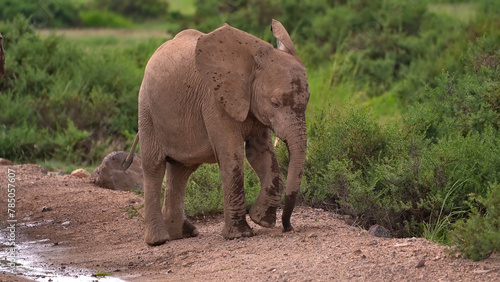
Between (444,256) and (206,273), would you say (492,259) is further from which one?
(206,273)

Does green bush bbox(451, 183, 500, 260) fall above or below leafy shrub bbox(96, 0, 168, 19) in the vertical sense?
below

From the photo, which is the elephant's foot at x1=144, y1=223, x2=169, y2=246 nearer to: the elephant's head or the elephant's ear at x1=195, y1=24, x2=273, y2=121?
the elephant's head

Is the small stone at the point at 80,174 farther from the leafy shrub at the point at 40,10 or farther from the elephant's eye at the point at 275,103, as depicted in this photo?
the leafy shrub at the point at 40,10

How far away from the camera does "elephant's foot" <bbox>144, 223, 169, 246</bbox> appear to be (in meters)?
7.40

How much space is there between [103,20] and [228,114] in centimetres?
2430

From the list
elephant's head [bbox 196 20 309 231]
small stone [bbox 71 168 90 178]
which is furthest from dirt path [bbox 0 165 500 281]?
small stone [bbox 71 168 90 178]

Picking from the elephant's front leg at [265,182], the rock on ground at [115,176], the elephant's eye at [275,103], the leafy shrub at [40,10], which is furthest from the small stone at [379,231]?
the leafy shrub at [40,10]

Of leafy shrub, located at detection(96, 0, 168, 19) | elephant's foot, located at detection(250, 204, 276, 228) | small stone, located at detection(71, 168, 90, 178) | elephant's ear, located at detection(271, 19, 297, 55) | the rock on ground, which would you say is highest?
elephant's ear, located at detection(271, 19, 297, 55)

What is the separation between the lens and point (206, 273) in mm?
6176

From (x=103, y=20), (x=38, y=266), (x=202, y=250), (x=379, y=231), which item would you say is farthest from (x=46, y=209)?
(x=103, y=20)

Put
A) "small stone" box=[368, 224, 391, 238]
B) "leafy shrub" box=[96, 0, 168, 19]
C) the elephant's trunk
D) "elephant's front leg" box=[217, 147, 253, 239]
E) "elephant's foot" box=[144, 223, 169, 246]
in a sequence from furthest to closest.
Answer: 1. "leafy shrub" box=[96, 0, 168, 19]
2. "elephant's foot" box=[144, 223, 169, 246]
3. "small stone" box=[368, 224, 391, 238]
4. "elephant's front leg" box=[217, 147, 253, 239]
5. the elephant's trunk

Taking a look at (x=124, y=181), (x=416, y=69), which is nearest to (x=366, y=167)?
(x=124, y=181)

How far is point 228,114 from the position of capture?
6.70 m

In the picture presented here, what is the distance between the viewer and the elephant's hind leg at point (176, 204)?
7.57 metres
